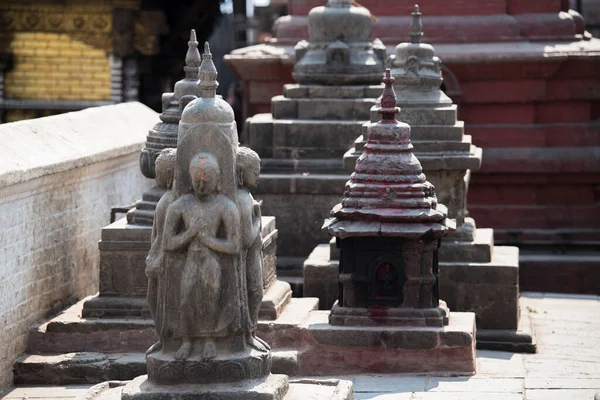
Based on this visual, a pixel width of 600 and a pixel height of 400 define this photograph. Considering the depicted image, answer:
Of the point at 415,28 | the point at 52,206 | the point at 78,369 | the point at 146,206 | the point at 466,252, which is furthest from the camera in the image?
the point at 415,28

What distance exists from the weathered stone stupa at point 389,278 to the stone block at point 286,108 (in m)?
3.57

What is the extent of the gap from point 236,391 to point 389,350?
268cm

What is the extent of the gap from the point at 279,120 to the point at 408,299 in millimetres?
4092

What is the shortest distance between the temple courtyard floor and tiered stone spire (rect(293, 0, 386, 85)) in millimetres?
3344

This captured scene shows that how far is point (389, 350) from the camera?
11055 millimetres

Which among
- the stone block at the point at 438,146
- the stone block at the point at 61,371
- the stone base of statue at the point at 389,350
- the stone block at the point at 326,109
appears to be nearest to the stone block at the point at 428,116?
the stone block at the point at 438,146

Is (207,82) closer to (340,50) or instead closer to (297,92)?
(297,92)

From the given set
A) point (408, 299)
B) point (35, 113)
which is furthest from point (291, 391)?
point (35, 113)

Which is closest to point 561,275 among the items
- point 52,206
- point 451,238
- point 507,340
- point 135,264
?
point 451,238

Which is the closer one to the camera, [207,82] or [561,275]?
[207,82]

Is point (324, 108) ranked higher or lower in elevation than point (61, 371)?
higher

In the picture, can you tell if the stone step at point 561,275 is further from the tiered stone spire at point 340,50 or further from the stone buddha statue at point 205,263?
the stone buddha statue at point 205,263

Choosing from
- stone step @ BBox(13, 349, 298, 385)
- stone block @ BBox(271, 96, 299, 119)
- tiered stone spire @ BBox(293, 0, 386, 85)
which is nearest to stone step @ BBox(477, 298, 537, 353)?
stone step @ BBox(13, 349, 298, 385)

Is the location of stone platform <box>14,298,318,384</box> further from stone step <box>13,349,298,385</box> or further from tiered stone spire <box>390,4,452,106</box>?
tiered stone spire <box>390,4,452,106</box>
